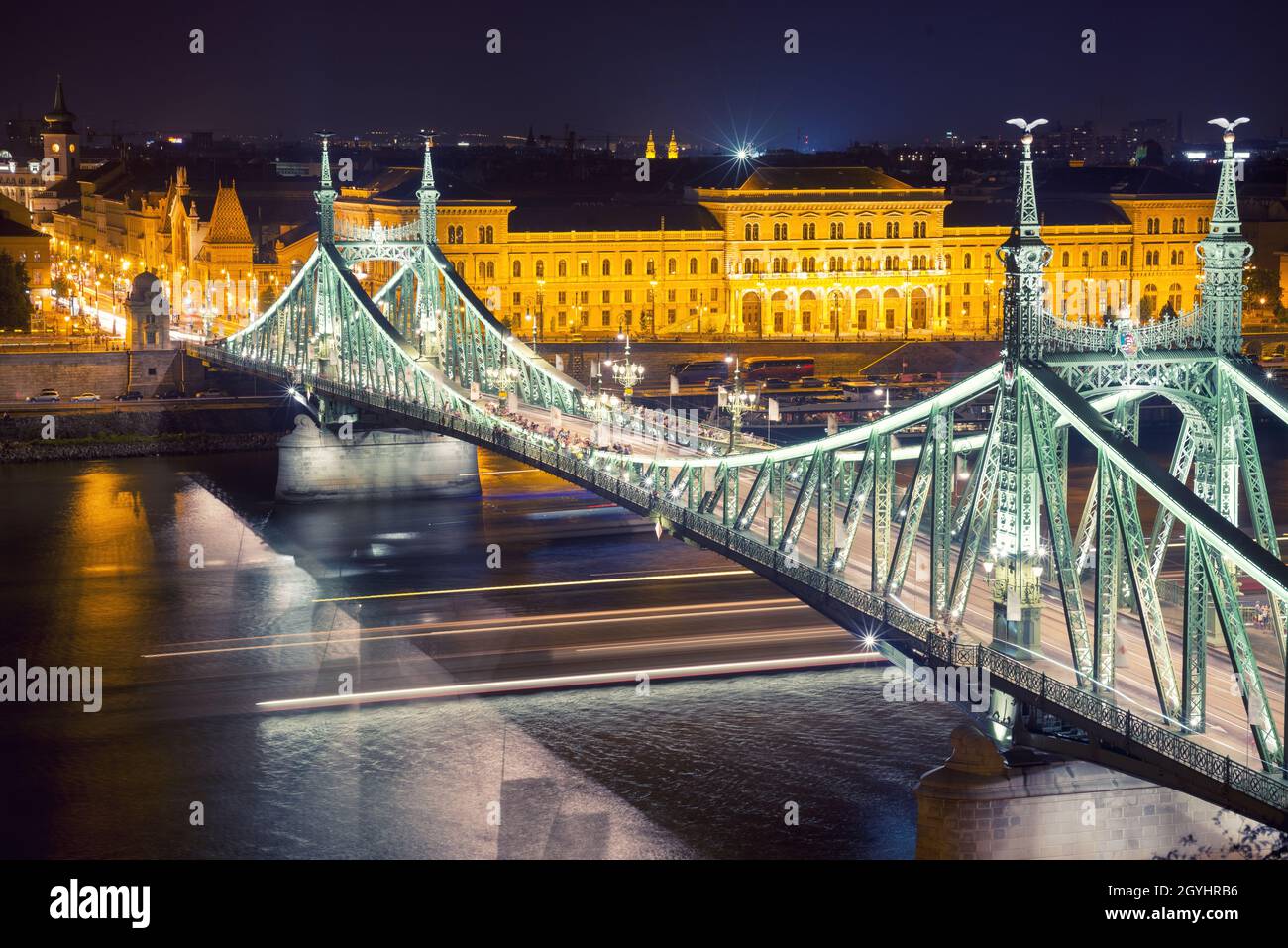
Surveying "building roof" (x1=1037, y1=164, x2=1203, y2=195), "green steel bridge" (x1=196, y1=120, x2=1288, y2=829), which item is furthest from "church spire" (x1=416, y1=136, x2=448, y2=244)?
"building roof" (x1=1037, y1=164, x2=1203, y2=195)

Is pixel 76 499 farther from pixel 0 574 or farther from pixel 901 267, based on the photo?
pixel 901 267

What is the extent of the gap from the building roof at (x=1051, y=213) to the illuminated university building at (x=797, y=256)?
80 mm

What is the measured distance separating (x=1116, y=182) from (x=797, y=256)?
1348 cm

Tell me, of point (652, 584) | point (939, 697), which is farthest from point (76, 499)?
point (939, 697)

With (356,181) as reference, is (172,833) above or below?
below

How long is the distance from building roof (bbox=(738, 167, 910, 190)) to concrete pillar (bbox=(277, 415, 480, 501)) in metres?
29.6

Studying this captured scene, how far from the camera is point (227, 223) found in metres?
79.2

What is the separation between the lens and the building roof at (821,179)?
79812 millimetres

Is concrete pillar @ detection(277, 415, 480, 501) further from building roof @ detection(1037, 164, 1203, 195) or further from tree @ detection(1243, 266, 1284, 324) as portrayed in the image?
building roof @ detection(1037, 164, 1203, 195)

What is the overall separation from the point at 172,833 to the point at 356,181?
64290 mm

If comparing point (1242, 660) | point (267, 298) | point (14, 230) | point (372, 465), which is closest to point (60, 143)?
point (14, 230)

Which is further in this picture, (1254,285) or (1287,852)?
(1254,285)

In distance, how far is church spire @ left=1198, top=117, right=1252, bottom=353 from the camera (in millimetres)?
21750
